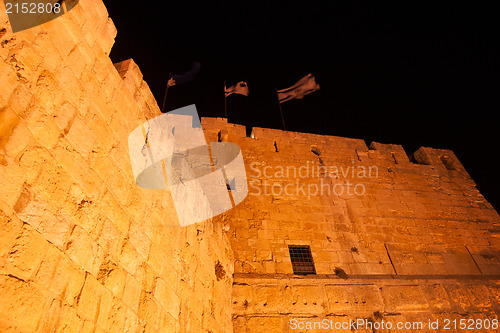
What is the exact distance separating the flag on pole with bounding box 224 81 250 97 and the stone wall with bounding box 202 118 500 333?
257cm

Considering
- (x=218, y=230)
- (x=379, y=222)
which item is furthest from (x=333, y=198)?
(x=218, y=230)

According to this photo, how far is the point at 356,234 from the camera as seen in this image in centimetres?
620

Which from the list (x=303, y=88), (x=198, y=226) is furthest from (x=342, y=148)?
(x=198, y=226)

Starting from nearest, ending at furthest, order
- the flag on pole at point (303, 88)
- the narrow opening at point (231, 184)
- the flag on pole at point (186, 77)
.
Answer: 1. the narrow opening at point (231, 184)
2. the flag on pole at point (303, 88)
3. the flag on pole at point (186, 77)

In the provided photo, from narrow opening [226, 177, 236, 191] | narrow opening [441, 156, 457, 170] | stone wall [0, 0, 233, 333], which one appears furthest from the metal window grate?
narrow opening [441, 156, 457, 170]

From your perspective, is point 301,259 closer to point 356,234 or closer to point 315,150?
point 356,234

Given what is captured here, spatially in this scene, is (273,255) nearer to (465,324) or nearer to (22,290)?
(465,324)

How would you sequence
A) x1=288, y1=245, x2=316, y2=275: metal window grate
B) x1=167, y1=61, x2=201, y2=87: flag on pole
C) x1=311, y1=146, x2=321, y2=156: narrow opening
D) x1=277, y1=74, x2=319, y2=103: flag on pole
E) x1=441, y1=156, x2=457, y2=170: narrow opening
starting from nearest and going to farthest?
x1=288, y1=245, x2=316, y2=275: metal window grate < x1=311, y1=146, x2=321, y2=156: narrow opening < x1=441, y1=156, x2=457, y2=170: narrow opening < x1=277, y1=74, x2=319, y2=103: flag on pole < x1=167, y1=61, x2=201, y2=87: flag on pole

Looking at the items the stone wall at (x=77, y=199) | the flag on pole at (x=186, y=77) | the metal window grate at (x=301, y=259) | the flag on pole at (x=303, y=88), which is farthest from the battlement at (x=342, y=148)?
the stone wall at (x=77, y=199)

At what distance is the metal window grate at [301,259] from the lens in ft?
18.0

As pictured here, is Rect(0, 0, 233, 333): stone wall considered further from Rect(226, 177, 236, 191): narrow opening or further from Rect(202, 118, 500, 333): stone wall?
Rect(226, 177, 236, 191): narrow opening

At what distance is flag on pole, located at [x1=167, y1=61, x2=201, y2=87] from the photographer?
1014 centimetres

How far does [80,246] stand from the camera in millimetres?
1812

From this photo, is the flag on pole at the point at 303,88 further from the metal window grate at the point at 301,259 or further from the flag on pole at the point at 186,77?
the metal window grate at the point at 301,259
